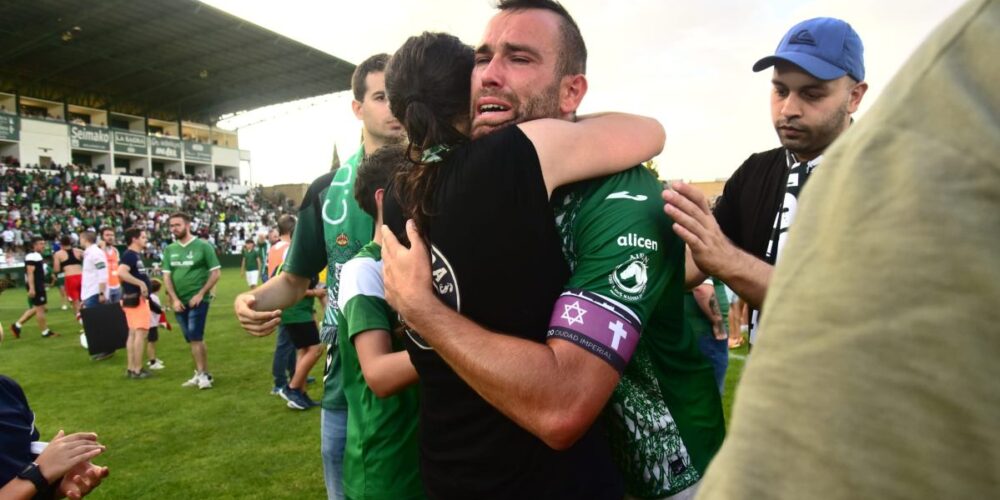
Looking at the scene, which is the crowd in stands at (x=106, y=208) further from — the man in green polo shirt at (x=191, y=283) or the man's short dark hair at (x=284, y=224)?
the man's short dark hair at (x=284, y=224)

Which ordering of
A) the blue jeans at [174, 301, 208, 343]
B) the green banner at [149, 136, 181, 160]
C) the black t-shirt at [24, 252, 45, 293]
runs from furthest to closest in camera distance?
1. the green banner at [149, 136, 181, 160]
2. the black t-shirt at [24, 252, 45, 293]
3. the blue jeans at [174, 301, 208, 343]

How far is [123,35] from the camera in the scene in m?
35.3

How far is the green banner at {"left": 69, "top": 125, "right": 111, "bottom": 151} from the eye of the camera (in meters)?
44.0

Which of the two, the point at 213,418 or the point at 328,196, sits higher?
the point at 328,196

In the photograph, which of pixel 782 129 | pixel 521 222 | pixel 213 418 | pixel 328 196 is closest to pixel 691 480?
pixel 521 222

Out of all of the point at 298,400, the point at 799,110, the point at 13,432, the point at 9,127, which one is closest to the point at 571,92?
the point at 799,110

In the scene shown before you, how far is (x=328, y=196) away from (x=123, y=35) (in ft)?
129

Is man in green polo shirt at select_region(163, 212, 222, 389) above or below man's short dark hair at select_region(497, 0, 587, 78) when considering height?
below

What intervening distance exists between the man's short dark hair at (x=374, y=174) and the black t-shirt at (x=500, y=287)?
108 centimetres

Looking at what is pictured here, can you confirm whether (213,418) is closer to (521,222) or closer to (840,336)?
(521,222)

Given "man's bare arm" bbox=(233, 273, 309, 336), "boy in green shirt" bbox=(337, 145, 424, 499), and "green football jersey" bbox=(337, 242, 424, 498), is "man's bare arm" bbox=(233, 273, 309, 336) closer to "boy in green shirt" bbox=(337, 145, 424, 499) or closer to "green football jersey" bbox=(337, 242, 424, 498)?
"boy in green shirt" bbox=(337, 145, 424, 499)

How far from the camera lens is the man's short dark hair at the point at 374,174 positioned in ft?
8.86

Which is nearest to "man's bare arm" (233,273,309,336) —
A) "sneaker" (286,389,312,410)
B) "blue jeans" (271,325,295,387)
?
"sneaker" (286,389,312,410)

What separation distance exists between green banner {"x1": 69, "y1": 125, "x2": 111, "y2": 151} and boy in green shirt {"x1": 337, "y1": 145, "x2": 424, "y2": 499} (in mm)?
50550
